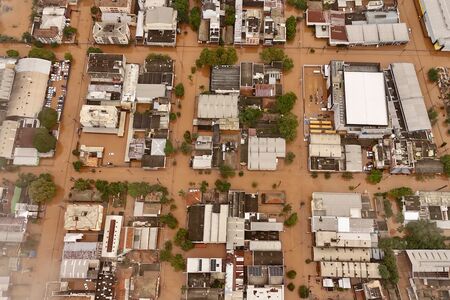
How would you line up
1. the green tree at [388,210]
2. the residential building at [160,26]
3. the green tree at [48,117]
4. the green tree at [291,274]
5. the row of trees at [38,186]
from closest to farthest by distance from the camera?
A: the green tree at [291,274] → the row of trees at [38,186] → the green tree at [388,210] → the green tree at [48,117] → the residential building at [160,26]

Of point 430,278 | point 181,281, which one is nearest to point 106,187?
point 181,281

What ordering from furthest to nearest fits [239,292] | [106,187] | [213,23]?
1. [213,23]
2. [106,187]
3. [239,292]

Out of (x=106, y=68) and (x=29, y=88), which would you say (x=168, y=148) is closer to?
(x=106, y=68)

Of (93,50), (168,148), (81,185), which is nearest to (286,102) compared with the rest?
(168,148)

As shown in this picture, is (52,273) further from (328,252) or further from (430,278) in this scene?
(430,278)

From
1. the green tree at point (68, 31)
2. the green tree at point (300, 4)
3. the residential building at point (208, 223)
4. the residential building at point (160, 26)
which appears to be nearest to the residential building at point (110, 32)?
the residential building at point (160, 26)

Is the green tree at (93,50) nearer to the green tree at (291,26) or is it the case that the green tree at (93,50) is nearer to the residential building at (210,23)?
the residential building at (210,23)

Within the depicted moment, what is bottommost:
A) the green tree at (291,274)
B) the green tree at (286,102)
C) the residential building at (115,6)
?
the green tree at (291,274)

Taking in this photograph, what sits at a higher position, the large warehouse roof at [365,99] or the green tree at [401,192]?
the large warehouse roof at [365,99]
